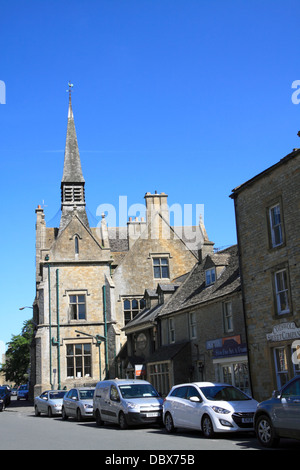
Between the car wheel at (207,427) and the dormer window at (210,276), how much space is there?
15.3 meters

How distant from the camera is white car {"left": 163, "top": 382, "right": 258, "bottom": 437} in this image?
14.9 metres

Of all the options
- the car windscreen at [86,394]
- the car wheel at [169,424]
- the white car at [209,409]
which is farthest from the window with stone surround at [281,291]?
the car windscreen at [86,394]

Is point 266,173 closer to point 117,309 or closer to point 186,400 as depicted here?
point 186,400

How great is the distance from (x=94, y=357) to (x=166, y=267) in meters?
9.10

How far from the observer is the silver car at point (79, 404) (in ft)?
77.5

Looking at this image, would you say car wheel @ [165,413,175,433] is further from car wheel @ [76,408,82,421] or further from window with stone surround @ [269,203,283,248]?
window with stone surround @ [269,203,283,248]

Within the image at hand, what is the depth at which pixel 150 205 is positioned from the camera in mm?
47031

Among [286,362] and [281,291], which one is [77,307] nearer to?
Result: [281,291]

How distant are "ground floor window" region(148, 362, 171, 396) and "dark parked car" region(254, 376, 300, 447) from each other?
1773 centimetres

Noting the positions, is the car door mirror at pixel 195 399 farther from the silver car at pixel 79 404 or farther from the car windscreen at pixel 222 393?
the silver car at pixel 79 404
